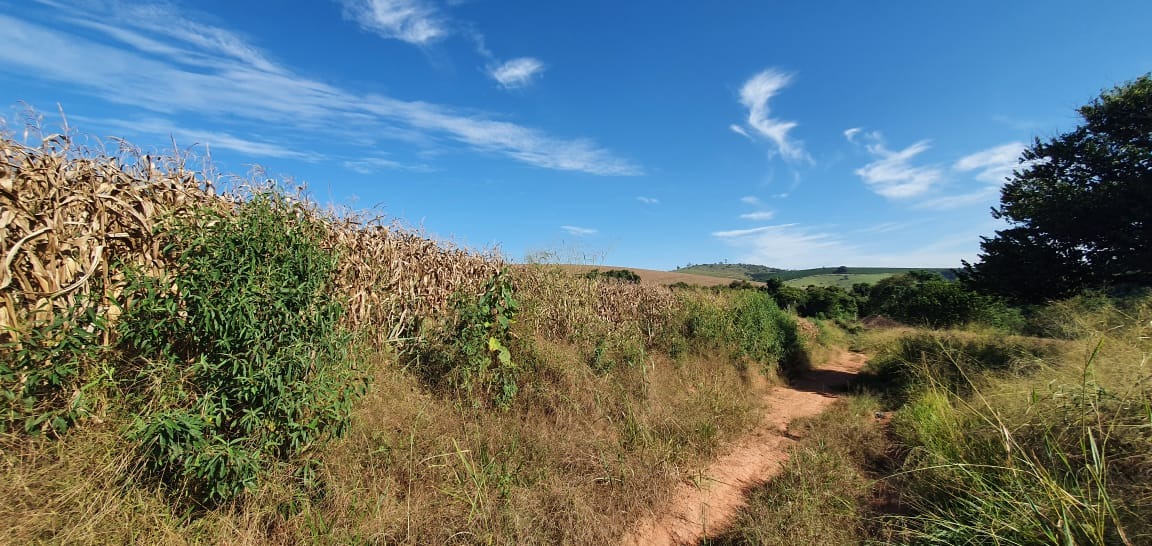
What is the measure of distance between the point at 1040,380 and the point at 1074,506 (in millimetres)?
2743

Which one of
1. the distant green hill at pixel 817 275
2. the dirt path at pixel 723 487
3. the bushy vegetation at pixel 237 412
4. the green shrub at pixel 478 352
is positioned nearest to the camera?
the bushy vegetation at pixel 237 412

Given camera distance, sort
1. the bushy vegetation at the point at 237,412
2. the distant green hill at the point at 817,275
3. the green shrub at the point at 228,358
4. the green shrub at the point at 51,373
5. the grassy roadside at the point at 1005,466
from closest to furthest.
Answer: the green shrub at the point at 51,373
the bushy vegetation at the point at 237,412
the green shrub at the point at 228,358
the grassy roadside at the point at 1005,466
the distant green hill at the point at 817,275

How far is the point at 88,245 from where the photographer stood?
2.70 m

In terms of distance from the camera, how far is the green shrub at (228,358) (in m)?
2.36

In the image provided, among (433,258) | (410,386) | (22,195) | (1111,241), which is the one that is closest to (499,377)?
(410,386)

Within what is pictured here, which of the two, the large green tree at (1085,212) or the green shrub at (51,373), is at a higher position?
the large green tree at (1085,212)

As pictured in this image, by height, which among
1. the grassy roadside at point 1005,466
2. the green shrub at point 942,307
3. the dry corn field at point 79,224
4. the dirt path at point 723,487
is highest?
the dry corn field at point 79,224

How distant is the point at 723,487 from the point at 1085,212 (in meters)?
13.9

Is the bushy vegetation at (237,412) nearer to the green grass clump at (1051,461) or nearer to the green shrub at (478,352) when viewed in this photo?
the green shrub at (478,352)

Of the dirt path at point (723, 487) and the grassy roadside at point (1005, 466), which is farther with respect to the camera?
the dirt path at point (723, 487)

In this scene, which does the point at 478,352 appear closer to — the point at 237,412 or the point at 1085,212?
the point at 237,412

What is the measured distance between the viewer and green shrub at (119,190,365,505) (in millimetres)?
2355

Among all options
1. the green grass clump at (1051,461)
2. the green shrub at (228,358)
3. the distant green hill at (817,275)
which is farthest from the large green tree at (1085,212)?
the distant green hill at (817,275)

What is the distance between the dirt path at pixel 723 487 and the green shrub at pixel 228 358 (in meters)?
2.77
